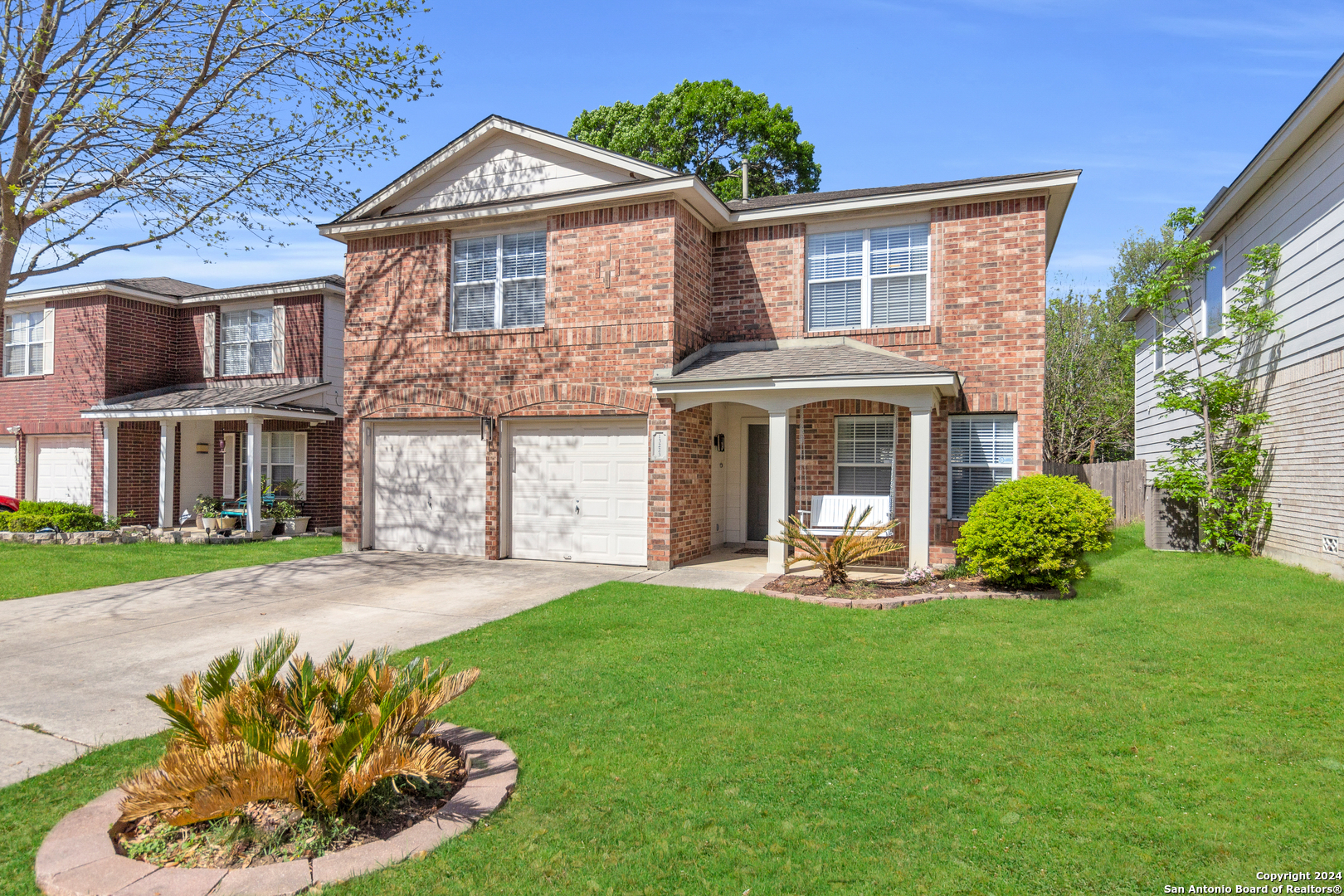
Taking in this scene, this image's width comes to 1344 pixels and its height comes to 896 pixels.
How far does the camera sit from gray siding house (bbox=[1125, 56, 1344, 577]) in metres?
8.70

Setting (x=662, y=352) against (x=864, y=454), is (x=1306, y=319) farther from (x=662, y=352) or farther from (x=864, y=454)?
(x=662, y=352)

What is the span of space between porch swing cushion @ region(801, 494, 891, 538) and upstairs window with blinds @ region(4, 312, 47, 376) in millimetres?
20290

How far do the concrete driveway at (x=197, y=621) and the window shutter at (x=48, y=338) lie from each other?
12452mm

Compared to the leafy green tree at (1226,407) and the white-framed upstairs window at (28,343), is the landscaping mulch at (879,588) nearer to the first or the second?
the leafy green tree at (1226,407)

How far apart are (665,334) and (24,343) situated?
61.7 ft

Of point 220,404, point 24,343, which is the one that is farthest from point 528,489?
point 24,343

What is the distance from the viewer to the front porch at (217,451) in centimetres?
1606

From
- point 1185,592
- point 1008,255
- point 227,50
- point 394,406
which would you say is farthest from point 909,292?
point 227,50

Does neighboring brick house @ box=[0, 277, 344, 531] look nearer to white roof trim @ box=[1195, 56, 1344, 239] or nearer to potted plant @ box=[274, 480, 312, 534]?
potted plant @ box=[274, 480, 312, 534]

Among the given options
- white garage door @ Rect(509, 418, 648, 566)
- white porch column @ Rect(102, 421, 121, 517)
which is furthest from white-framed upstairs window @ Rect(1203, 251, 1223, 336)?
white porch column @ Rect(102, 421, 121, 517)

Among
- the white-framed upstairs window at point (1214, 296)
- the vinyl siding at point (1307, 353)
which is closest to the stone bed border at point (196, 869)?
the vinyl siding at point (1307, 353)

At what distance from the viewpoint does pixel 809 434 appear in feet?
39.5

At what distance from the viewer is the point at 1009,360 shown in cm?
1090

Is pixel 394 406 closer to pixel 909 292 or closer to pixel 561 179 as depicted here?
pixel 561 179
